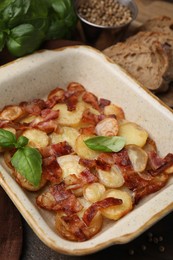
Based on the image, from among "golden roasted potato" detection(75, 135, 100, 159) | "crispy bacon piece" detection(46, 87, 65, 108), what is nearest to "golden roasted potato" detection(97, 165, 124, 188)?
"golden roasted potato" detection(75, 135, 100, 159)

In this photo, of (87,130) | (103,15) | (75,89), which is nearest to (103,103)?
(75,89)

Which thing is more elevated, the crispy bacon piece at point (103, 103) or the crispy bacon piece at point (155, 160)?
the crispy bacon piece at point (103, 103)

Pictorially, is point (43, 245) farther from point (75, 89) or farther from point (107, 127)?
point (75, 89)

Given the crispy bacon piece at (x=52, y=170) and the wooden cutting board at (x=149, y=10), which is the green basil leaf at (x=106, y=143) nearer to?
the crispy bacon piece at (x=52, y=170)

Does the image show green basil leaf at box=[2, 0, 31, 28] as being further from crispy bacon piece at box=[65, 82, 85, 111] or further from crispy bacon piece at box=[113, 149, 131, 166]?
crispy bacon piece at box=[113, 149, 131, 166]

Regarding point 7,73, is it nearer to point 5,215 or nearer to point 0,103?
point 0,103

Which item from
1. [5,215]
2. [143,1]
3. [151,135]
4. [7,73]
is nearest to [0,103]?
[7,73]

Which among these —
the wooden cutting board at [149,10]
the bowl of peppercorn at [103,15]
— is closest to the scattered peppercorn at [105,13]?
the bowl of peppercorn at [103,15]
